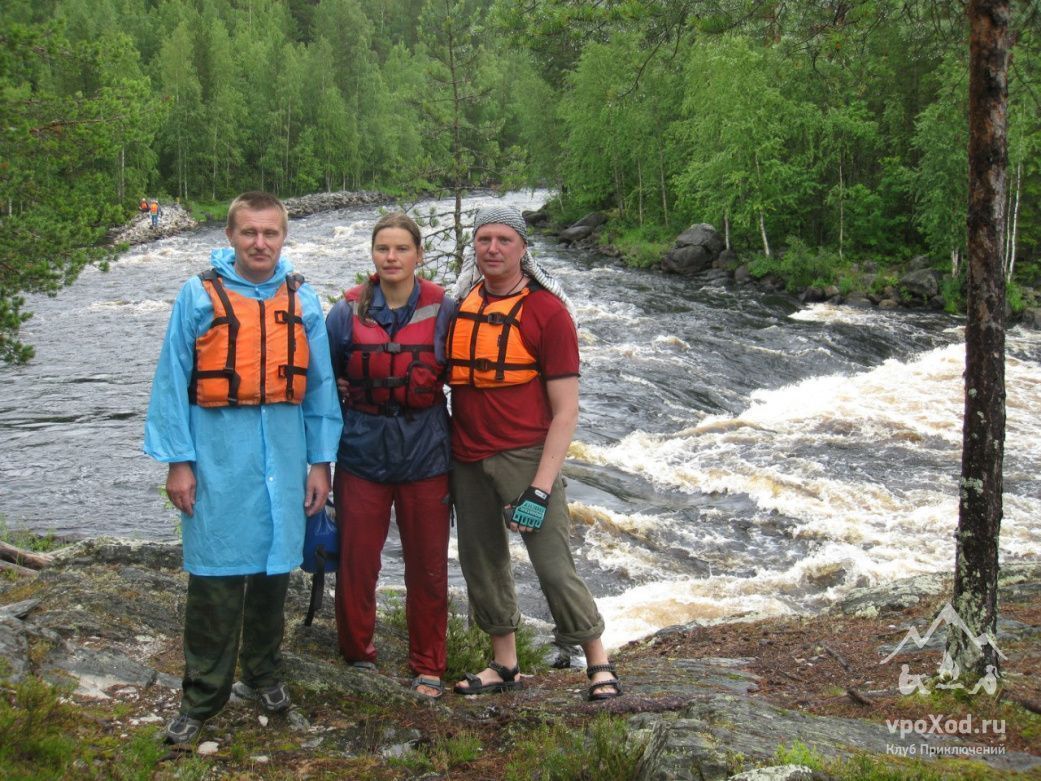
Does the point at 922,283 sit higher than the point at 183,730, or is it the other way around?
the point at 922,283

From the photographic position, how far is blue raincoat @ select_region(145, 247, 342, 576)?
3875mm

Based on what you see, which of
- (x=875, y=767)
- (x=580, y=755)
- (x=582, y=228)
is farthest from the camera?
(x=582, y=228)

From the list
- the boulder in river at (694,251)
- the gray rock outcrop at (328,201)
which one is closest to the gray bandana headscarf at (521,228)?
the boulder in river at (694,251)

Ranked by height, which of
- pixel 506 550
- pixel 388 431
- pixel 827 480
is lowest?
pixel 827 480

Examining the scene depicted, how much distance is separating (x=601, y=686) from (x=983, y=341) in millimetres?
2519

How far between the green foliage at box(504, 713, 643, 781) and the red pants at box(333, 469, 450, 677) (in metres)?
1.05

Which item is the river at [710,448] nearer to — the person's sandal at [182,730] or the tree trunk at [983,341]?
the tree trunk at [983,341]

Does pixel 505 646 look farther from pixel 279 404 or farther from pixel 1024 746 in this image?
pixel 1024 746

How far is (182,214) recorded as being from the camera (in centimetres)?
4700

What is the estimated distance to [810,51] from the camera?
6.10m

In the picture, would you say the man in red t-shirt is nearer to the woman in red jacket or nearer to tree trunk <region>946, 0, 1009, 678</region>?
the woman in red jacket

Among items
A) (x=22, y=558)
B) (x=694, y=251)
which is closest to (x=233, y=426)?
(x=22, y=558)

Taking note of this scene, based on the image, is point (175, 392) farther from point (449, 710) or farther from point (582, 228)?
point (582, 228)

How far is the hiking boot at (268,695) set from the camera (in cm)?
434
